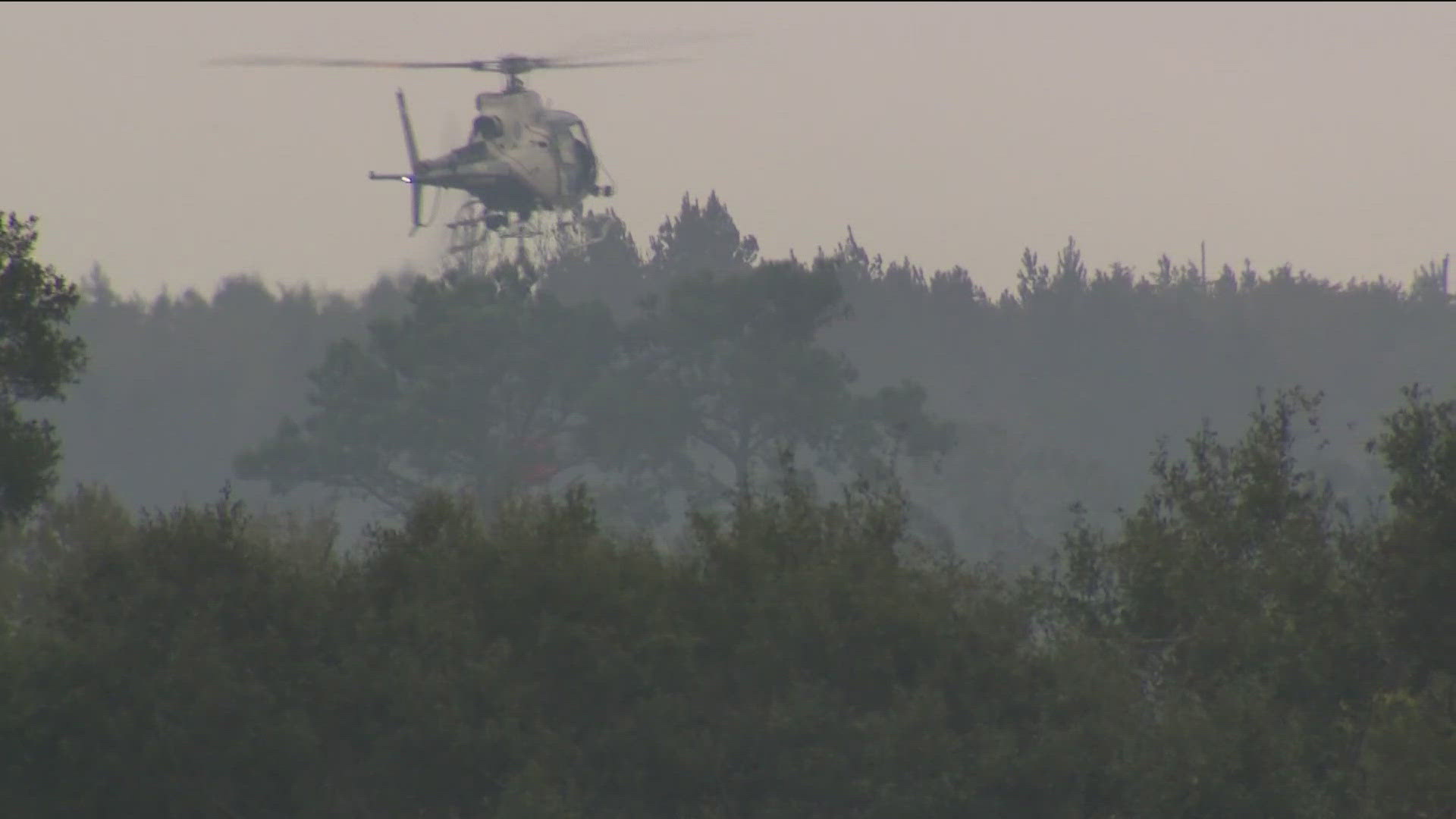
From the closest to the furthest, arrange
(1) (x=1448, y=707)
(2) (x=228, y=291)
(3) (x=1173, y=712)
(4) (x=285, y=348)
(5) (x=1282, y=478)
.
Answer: (1) (x=1448, y=707) → (3) (x=1173, y=712) → (5) (x=1282, y=478) → (4) (x=285, y=348) → (2) (x=228, y=291)

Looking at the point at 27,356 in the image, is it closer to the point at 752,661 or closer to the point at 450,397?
the point at 752,661

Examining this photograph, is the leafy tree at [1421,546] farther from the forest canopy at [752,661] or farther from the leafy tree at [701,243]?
the leafy tree at [701,243]

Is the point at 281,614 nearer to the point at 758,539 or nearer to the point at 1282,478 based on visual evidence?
the point at 758,539

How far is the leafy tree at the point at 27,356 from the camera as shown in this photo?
23.5 m

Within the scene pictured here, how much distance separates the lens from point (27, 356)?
2391 centimetres

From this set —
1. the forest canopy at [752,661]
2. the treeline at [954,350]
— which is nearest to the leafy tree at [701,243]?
the treeline at [954,350]

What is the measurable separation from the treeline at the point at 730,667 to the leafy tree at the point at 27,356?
1227 millimetres

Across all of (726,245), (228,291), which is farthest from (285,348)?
(726,245)

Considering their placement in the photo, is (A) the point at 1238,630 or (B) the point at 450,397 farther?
(B) the point at 450,397

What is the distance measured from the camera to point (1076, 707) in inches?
954

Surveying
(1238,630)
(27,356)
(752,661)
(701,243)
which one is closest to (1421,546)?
(1238,630)

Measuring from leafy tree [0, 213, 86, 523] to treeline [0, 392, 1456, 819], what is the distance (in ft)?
A: 4.03

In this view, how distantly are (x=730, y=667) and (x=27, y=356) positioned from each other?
320 inches

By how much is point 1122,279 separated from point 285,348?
4630 cm
